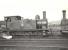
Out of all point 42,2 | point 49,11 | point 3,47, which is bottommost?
point 3,47

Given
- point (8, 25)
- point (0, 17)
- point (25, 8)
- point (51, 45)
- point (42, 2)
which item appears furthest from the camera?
point (8, 25)

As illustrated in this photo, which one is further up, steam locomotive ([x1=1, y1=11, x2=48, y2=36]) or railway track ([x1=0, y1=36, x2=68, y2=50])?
steam locomotive ([x1=1, y1=11, x2=48, y2=36])

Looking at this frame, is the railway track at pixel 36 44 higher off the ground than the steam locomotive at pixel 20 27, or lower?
lower

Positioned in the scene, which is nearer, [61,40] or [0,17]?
[61,40]

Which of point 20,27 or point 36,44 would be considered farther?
point 20,27

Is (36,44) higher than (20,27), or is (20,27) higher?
(20,27)

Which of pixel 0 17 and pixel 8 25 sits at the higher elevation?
pixel 0 17

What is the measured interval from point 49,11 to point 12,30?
1.91 metres

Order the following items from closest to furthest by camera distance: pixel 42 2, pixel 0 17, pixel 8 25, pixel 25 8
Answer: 1. pixel 42 2
2. pixel 25 8
3. pixel 0 17
4. pixel 8 25

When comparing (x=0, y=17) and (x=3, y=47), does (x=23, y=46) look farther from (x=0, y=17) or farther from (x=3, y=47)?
(x=0, y=17)

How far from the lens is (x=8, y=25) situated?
475 centimetres

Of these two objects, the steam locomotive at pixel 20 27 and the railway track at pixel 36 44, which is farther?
the steam locomotive at pixel 20 27

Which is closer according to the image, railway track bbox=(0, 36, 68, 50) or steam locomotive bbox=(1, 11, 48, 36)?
railway track bbox=(0, 36, 68, 50)

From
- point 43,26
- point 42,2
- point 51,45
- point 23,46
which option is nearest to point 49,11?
point 42,2
